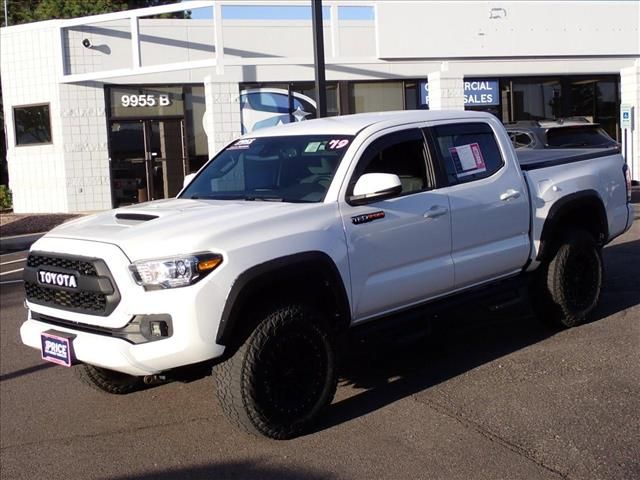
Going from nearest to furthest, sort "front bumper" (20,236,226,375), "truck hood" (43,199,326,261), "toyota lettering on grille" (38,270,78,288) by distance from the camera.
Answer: "front bumper" (20,236,226,375)
"truck hood" (43,199,326,261)
"toyota lettering on grille" (38,270,78,288)

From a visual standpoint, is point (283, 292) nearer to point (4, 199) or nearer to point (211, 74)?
point (211, 74)

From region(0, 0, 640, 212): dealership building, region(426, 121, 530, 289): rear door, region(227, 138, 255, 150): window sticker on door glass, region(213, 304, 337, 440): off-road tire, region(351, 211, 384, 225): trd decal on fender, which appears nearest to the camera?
region(213, 304, 337, 440): off-road tire

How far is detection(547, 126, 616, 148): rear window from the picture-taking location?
453 inches

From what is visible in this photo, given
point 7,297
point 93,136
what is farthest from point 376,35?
point 7,297

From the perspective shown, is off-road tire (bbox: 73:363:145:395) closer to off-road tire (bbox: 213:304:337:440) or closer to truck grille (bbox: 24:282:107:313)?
truck grille (bbox: 24:282:107:313)

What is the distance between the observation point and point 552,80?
22578 millimetres

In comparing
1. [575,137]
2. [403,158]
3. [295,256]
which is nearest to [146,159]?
[575,137]

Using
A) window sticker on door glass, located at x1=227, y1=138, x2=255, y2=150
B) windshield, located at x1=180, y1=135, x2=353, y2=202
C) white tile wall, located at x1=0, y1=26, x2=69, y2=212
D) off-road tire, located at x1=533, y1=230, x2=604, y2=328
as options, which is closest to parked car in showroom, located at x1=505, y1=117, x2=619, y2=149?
off-road tire, located at x1=533, y1=230, x2=604, y2=328

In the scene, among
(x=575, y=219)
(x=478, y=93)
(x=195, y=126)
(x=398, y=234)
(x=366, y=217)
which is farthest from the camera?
(x=478, y=93)

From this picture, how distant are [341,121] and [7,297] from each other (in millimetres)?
6262

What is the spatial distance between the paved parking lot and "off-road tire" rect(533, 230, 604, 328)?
0.19 metres

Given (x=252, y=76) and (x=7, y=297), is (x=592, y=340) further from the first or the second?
(x=252, y=76)

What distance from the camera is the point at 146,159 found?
2111 centimetres

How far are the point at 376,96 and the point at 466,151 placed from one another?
1556 centimetres
